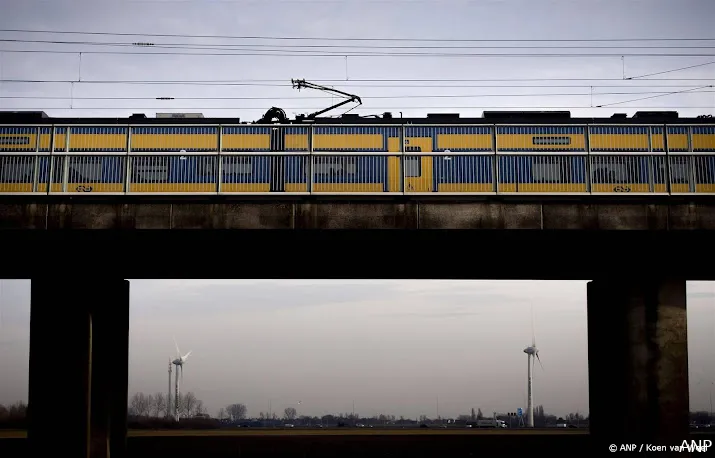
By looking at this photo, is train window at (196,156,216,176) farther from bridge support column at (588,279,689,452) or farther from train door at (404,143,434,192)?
bridge support column at (588,279,689,452)

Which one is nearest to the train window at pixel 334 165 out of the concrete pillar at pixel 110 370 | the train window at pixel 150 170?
the train window at pixel 150 170

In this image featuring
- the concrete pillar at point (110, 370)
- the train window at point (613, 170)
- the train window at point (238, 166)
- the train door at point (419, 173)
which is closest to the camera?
the concrete pillar at point (110, 370)

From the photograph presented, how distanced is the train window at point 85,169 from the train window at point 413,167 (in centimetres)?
1077

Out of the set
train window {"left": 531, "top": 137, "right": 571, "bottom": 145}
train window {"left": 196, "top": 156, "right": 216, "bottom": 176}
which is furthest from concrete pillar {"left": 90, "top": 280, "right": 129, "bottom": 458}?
train window {"left": 531, "top": 137, "right": 571, "bottom": 145}

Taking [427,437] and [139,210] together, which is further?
[427,437]

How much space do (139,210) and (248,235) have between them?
2.91 m

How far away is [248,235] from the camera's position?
2230 cm

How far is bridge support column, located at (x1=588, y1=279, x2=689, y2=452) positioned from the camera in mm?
22266

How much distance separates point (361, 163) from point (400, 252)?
584cm

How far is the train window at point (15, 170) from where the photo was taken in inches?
972

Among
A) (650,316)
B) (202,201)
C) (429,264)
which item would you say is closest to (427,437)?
(429,264)

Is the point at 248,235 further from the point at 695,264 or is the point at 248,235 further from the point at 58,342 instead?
the point at 695,264

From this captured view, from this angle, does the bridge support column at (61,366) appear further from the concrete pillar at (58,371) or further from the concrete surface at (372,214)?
the concrete surface at (372,214)

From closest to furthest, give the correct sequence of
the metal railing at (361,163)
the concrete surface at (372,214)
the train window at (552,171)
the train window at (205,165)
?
the concrete surface at (372,214) < the metal railing at (361,163) < the train window at (552,171) < the train window at (205,165)
